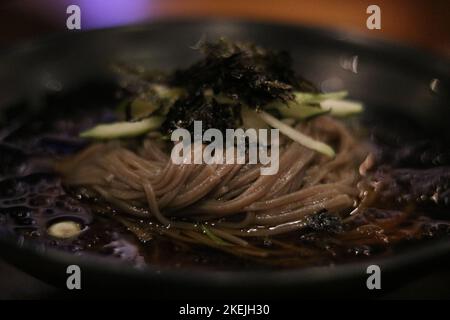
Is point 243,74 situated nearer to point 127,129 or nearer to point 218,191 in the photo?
point 218,191

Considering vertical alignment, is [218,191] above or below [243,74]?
below

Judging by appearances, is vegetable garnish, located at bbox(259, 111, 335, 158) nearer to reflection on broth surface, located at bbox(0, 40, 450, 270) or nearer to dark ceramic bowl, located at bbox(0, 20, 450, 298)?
reflection on broth surface, located at bbox(0, 40, 450, 270)

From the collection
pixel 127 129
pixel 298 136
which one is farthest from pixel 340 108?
pixel 127 129

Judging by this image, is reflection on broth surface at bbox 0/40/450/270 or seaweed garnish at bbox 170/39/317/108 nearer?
reflection on broth surface at bbox 0/40/450/270

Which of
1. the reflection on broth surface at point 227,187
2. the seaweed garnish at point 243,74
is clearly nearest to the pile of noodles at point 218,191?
the reflection on broth surface at point 227,187

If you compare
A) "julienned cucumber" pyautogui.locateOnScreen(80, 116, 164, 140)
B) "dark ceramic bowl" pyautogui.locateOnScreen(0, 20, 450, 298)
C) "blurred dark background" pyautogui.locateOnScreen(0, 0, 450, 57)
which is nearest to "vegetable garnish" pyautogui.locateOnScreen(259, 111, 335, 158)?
"julienned cucumber" pyautogui.locateOnScreen(80, 116, 164, 140)

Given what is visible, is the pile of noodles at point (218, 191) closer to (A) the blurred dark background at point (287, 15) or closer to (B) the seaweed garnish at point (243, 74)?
(B) the seaweed garnish at point (243, 74)
